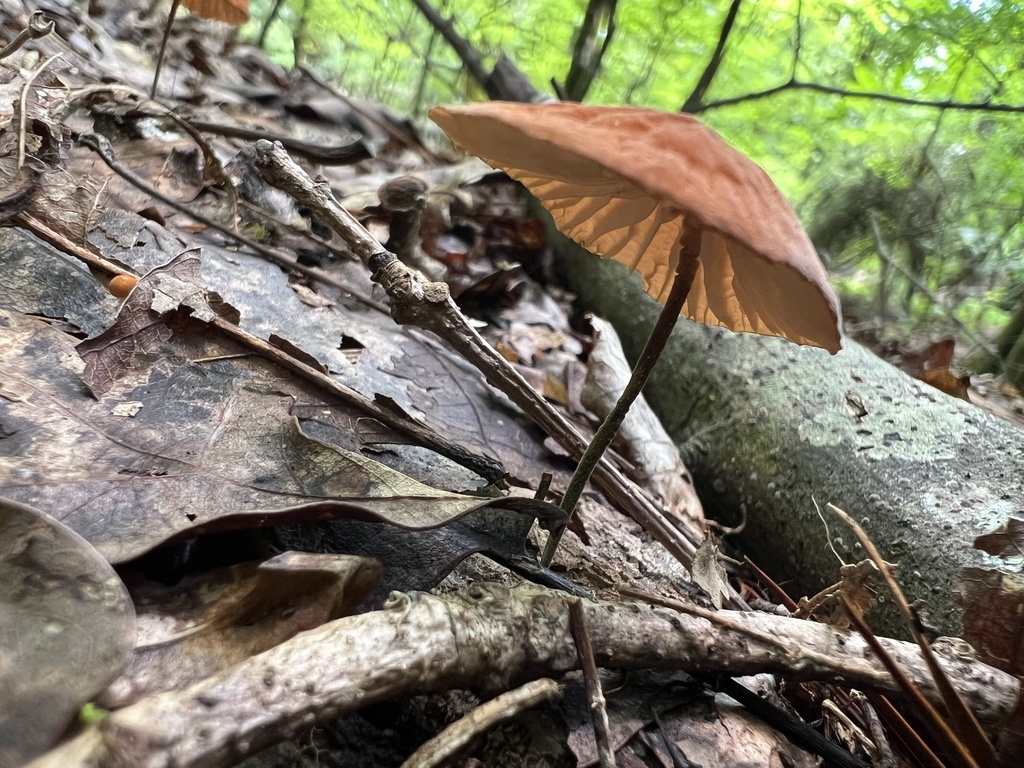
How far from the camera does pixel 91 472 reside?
980mm

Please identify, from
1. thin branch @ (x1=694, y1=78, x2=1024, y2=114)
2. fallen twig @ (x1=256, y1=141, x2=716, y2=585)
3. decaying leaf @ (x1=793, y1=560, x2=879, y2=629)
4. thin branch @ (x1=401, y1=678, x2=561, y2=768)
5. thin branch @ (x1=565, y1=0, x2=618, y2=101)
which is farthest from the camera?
thin branch @ (x1=565, y1=0, x2=618, y2=101)

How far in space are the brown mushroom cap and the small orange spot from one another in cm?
89

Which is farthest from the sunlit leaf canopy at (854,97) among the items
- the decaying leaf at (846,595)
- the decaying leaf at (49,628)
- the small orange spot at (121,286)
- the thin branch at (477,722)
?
the decaying leaf at (49,628)

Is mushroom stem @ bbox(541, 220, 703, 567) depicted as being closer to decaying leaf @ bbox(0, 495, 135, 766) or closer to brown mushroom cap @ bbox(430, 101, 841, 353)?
brown mushroom cap @ bbox(430, 101, 841, 353)

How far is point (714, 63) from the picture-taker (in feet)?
13.2

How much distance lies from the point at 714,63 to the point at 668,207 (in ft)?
11.4

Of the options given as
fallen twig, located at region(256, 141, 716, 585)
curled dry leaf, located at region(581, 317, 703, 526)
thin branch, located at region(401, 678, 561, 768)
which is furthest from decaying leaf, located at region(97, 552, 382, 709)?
curled dry leaf, located at region(581, 317, 703, 526)

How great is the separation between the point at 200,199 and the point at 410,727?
6.97 feet

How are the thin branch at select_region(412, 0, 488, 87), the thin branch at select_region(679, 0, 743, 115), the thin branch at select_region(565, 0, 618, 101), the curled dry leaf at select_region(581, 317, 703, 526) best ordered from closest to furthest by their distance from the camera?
the curled dry leaf at select_region(581, 317, 703, 526)
the thin branch at select_region(679, 0, 743, 115)
the thin branch at select_region(565, 0, 618, 101)
the thin branch at select_region(412, 0, 488, 87)

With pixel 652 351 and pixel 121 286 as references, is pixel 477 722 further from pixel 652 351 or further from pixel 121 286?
pixel 121 286

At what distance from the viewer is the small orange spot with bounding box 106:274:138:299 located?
1495 millimetres

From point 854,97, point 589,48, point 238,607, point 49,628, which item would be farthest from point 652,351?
point 589,48

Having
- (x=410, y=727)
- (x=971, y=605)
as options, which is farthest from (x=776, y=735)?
(x=410, y=727)

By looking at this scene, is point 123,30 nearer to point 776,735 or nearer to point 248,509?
point 248,509
